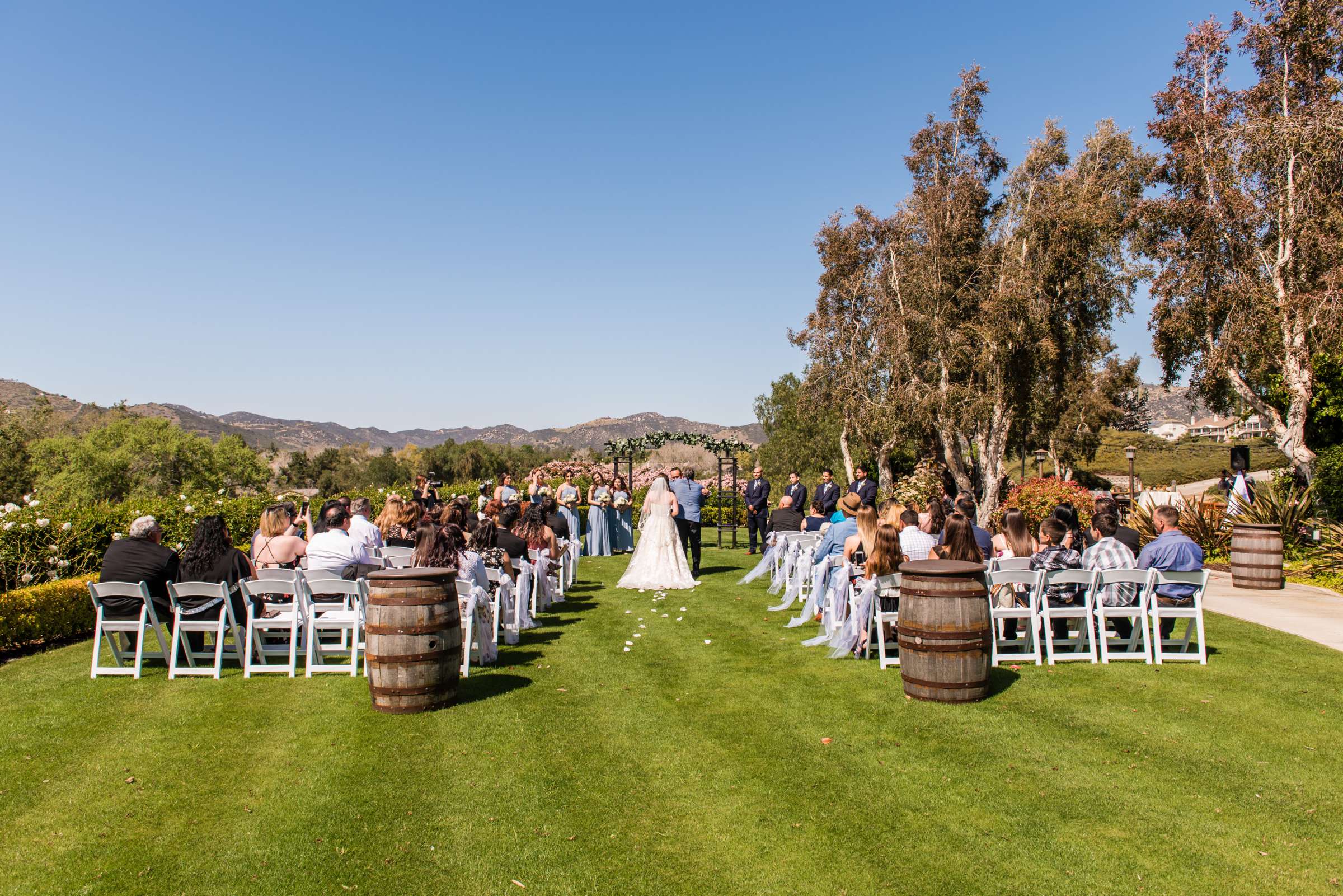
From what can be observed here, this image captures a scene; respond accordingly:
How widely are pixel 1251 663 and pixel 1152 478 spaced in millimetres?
63140

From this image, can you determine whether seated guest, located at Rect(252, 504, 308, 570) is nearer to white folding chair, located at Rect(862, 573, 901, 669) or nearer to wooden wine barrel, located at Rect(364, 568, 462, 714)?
wooden wine barrel, located at Rect(364, 568, 462, 714)

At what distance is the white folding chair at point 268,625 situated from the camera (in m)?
6.93

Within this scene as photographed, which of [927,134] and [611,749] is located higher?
[927,134]

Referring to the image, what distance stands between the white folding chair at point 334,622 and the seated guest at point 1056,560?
5.95 meters

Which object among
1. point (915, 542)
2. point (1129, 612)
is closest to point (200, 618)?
point (915, 542)

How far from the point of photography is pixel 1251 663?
7.25 m

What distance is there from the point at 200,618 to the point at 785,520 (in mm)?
8355

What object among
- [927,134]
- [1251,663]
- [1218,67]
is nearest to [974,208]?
[927,134]

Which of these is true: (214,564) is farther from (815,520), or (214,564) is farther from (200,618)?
(815,520)

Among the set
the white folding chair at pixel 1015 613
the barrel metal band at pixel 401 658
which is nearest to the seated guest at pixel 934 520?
the white folding chair at pixel 1015 613

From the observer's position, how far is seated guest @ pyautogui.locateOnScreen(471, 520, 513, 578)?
888cm

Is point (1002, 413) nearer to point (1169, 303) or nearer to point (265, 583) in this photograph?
point (1169, 303)

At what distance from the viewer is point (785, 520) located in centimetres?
1309

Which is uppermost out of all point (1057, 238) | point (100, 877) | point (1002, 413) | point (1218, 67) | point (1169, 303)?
point (1218, 67)
